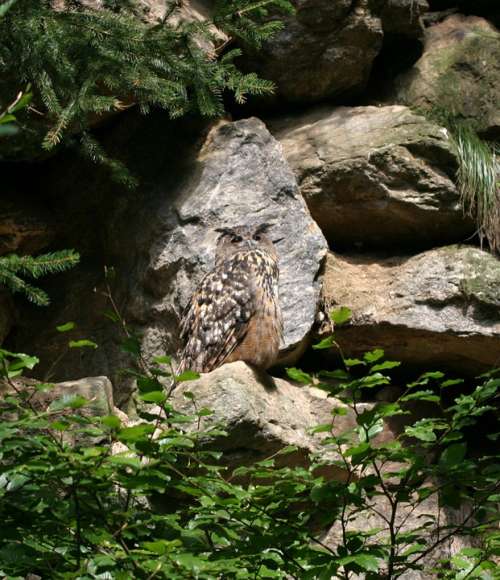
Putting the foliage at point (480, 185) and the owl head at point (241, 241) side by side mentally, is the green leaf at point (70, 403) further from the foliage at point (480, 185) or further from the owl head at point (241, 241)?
the foliage at point (480, 185)

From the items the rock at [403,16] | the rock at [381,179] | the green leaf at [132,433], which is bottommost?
the green leaf at [132,433]

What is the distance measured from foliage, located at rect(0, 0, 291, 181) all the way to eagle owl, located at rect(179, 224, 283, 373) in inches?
30.7

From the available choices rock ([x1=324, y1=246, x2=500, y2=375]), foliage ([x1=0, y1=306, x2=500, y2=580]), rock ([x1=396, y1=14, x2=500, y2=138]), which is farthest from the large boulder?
foliage ([x1=0, y1=306, x2=500, y2=580])

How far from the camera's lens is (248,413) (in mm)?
4359

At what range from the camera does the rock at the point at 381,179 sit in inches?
224

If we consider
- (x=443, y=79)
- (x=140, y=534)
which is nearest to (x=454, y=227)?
(x=443, y=79)

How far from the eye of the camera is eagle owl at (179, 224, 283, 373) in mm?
4746

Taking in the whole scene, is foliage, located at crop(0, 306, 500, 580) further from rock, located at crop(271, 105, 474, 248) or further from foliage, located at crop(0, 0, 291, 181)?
rock, located at crop(271, 105, 474, 248)

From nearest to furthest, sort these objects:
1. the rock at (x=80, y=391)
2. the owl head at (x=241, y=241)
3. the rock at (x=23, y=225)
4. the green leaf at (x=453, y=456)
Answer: the green leaf at (x=453, y=456), the rock at (x=80, y=391), the owl head at (x=241, y=241), the rock at (x=23, y=225)

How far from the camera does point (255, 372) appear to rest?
4.75m

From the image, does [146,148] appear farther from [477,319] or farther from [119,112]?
[477,319]

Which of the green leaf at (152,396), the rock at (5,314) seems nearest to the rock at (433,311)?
the rock at (5,314)

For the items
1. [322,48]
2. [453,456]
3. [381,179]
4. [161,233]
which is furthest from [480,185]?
[453,456]

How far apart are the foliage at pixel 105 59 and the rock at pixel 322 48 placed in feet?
3.69
